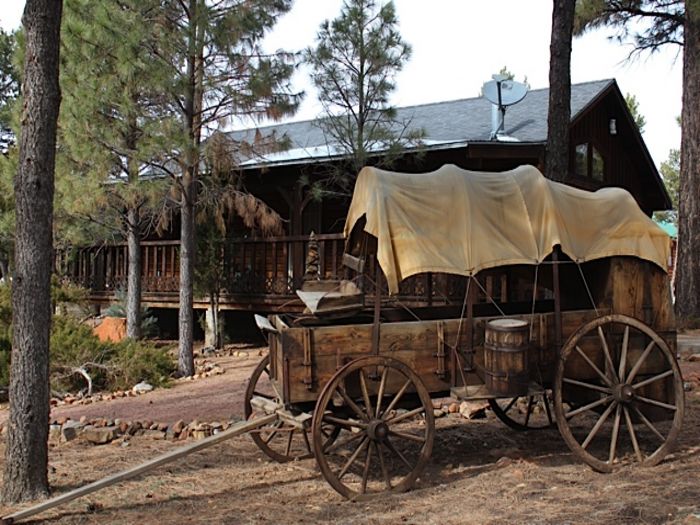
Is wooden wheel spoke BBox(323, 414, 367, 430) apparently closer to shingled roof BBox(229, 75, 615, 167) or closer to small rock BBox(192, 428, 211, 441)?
small rock BBox(192, 428, 211, 441)

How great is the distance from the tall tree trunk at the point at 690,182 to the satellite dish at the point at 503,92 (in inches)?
145

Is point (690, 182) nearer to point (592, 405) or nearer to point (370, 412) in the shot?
point (592, 405)

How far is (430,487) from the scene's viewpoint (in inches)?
206

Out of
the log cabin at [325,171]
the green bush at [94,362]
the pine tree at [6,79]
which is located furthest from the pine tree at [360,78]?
the pine tree at [6,79]

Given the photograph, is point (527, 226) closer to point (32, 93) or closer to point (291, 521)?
point (291, 521)

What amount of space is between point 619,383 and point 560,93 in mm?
4918

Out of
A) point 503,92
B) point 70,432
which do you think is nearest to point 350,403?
point 70,432

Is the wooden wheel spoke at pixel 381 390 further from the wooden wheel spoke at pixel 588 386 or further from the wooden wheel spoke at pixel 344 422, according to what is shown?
the wooden wheel spoke at pixel 588 386

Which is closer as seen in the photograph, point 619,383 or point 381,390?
point 381,390

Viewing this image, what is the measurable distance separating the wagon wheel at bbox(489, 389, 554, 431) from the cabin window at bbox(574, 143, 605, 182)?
986 cm

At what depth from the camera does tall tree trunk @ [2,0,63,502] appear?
17.1 feet

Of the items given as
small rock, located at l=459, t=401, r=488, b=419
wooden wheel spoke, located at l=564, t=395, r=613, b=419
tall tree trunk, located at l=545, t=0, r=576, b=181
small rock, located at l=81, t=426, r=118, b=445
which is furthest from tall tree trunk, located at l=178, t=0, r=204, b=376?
wooden wheel spoke, located at l=564, t=395, r=613, b=419

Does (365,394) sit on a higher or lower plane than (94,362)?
higher

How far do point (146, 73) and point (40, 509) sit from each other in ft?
24.1
